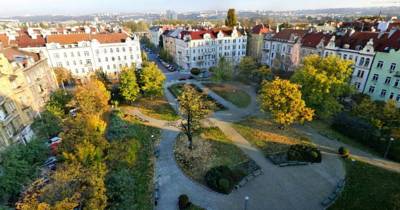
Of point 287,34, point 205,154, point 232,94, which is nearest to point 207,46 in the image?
point 287,34

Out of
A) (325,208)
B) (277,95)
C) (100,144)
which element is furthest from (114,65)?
(325,208)

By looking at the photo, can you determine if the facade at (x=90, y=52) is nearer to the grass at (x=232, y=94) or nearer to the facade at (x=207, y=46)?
the facade at (x=207, y=46)

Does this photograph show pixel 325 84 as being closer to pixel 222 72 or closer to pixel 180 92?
pixel 222 72

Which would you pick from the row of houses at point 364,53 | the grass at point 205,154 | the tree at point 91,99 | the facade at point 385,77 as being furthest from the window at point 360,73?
the tree at point 91,99

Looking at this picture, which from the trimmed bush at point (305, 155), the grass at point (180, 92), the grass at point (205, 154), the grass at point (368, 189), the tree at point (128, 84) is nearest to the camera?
the grass at point (368, 189)

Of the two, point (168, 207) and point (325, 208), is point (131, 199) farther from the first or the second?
point (325, 208)
